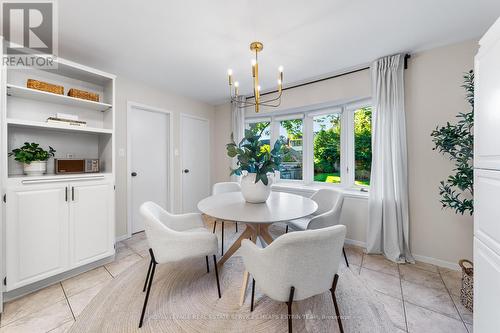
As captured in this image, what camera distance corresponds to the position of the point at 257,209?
1746 mm

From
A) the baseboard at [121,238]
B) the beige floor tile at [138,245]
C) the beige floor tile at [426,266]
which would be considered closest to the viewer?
the beige floor tile at [426,266]

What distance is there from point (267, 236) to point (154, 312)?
1101 mm

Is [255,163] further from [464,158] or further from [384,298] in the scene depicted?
[464,158]

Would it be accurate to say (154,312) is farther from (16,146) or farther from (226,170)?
(226,170)

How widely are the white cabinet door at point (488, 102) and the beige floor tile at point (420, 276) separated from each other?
137cm

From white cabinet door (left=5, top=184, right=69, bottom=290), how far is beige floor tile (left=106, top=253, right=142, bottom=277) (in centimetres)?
40

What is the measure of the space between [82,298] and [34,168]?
1.26 m

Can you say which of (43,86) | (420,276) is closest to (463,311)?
(420,276)

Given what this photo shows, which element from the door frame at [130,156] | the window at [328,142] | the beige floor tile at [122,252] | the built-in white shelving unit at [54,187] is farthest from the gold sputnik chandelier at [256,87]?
the beige floor tile at [122,252]

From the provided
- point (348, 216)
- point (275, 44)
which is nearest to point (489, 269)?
point (348, 216)

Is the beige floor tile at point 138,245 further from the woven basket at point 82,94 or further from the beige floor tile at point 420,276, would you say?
the beige floor tile at point 420,276

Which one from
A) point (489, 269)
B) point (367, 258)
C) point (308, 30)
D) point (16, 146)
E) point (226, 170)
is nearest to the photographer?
point (489, 269)

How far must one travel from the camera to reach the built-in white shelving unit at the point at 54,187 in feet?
5.40

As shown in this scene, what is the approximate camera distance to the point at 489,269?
995mm
